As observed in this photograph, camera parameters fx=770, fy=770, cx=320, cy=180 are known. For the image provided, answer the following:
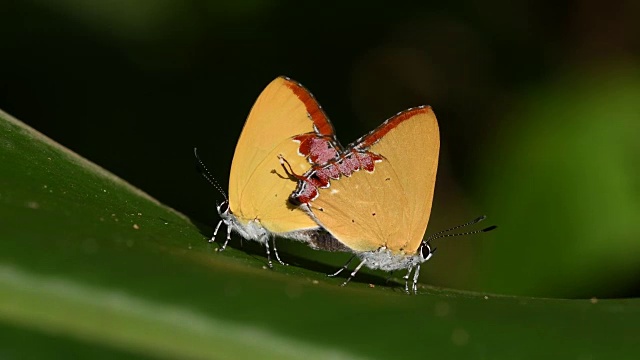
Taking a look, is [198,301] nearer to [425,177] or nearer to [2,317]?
[2,317]

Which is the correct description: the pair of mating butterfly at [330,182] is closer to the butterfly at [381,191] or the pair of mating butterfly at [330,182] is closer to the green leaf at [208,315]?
the butterfly at [381,191]

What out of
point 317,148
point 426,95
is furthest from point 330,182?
point 426,95

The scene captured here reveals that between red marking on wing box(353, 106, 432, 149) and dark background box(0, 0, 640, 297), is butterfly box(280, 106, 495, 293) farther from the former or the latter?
dark background box(0, 0, 640, 297)

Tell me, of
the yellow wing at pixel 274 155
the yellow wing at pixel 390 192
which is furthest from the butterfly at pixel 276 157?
the yellow wing at pixel 390 192

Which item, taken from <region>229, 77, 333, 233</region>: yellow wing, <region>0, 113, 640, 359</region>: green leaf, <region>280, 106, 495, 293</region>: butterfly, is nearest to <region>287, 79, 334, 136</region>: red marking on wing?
<region>229, 77, 333, 233</region>: yellow wing

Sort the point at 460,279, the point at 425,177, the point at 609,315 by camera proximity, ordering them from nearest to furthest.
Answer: the point at 609,315 → the point at 425,177 → the point at 460,279

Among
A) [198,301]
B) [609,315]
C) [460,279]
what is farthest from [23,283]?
[460,279]
